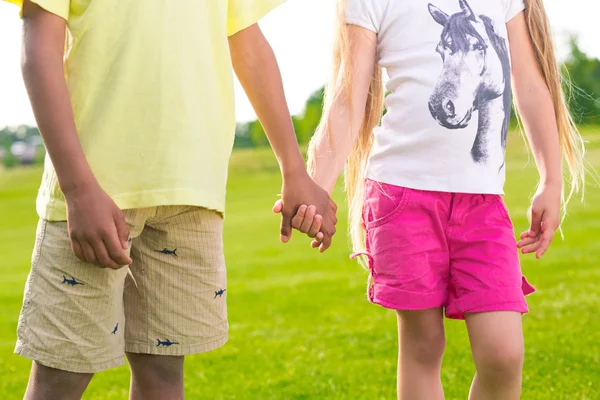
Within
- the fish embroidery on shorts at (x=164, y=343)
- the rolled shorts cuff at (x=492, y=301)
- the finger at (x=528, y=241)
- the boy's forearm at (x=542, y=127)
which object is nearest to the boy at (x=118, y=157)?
the fish embroidery on shorts at (x=164, y=343)

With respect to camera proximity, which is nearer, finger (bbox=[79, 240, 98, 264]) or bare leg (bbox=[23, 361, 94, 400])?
finger (bbox=[79, 240, 98, 264])

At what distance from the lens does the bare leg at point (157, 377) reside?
239 cm

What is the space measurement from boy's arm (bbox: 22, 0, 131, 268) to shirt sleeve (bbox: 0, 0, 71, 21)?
16mm

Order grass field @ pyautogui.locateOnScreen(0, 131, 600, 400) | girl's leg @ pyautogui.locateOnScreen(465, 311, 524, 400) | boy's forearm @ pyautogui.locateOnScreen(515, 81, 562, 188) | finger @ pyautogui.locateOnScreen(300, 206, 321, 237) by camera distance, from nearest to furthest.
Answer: finger @ pyautogui.locateOnScreen(300, 206, 321, 237) → girl's leg @ pyautogui.locateOnScreen(465, 311, 524, 400) → boy's forearm @ pyautogui.locateOnScreen(515, 81, 562, 188) → grass field @ pyautogui.locateOnScreen(0, 131, 600, 400)

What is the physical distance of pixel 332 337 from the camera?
5.51 metres

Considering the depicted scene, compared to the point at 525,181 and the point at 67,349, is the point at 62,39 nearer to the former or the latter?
the point at 67,349

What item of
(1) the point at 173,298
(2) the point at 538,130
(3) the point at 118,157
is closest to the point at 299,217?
(1) the point at 173,298

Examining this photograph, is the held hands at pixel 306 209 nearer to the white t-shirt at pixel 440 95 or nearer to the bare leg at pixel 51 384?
the white t-shirt at pixel 440 95

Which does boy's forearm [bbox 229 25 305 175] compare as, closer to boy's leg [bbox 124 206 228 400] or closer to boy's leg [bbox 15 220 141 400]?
boy's leg [bbox 124 206 228 400]

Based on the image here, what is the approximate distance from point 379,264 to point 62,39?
113cm

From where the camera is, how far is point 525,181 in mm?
21906

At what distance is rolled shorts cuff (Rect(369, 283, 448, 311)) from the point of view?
2.60 metres

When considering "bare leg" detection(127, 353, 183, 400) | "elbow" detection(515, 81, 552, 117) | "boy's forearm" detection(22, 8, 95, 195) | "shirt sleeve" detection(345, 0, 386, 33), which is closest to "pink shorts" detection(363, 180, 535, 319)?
"elbow" detection(515, 81, 552, 117)

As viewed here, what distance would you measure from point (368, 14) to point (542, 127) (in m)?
0.65
